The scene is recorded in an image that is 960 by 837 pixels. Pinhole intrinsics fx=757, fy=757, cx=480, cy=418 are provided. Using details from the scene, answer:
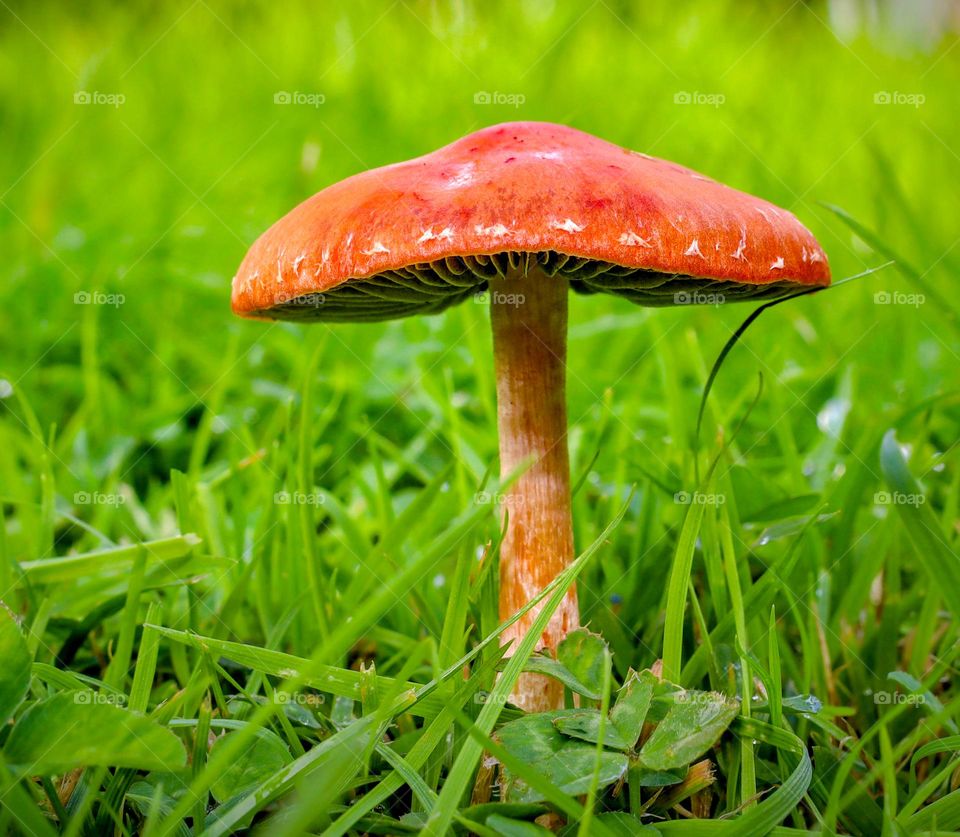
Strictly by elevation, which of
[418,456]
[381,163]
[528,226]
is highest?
[381,163]

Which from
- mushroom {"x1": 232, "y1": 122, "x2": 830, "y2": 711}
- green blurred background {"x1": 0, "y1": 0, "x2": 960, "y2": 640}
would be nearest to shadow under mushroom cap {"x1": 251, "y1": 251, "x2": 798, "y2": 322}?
mushroom {"x1": 232, "y1": 122, "x2": 830, "y2": 711}

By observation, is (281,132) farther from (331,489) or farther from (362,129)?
(331,489)

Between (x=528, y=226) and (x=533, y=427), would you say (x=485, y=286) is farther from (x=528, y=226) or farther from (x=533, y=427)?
(x=528, y=226)

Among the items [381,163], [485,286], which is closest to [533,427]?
[485,286]

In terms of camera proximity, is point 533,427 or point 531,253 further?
point 533,427

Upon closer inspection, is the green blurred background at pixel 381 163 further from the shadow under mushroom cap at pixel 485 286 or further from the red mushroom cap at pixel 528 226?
the red mushroom cap at pixel 528 226

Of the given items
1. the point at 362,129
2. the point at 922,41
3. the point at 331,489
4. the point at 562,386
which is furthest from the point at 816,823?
the point at 922,41

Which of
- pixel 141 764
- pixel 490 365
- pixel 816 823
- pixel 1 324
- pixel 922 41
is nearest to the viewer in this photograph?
pixel 141 764
